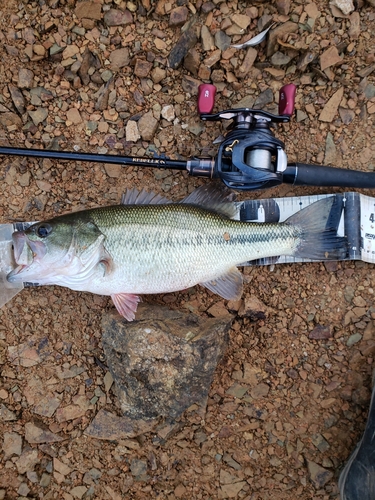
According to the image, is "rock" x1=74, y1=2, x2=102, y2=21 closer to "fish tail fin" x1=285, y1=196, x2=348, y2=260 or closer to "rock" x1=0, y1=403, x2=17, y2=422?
"fish tail fin" x1=285, y1=196, x2=348, y2=260

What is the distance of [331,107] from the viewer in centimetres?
356

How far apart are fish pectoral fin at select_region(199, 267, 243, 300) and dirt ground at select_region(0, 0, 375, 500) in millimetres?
277

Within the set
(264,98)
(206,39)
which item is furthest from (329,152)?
(206,39)

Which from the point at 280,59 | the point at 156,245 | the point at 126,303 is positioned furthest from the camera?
the point at 280,59

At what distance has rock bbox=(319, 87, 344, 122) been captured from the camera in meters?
3.55

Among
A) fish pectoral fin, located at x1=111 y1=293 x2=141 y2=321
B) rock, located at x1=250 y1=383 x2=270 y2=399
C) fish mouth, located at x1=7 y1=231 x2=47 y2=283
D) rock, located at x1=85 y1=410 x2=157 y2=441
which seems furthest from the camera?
rock, located at x1=250 y1=383 x2=270 y2=399

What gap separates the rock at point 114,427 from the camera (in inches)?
135

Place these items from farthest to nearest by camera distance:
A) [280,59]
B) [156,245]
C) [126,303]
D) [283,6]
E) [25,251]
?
1. [280,59]
2. [283,6]
3. [126,303]
4. [156,245]
5. [25,251]

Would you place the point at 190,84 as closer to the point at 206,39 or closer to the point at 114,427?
the point at 206,39

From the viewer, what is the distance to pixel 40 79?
3598 mm

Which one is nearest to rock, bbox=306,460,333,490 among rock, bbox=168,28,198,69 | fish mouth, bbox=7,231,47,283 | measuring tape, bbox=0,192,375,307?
measuring tape, bbox=0,192,375,307

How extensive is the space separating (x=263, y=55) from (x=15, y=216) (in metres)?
2.58

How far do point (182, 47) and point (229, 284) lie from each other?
2058 mm

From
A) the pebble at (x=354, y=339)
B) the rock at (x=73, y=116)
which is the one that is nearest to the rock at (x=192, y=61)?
the rock at (x=73, y=116)
